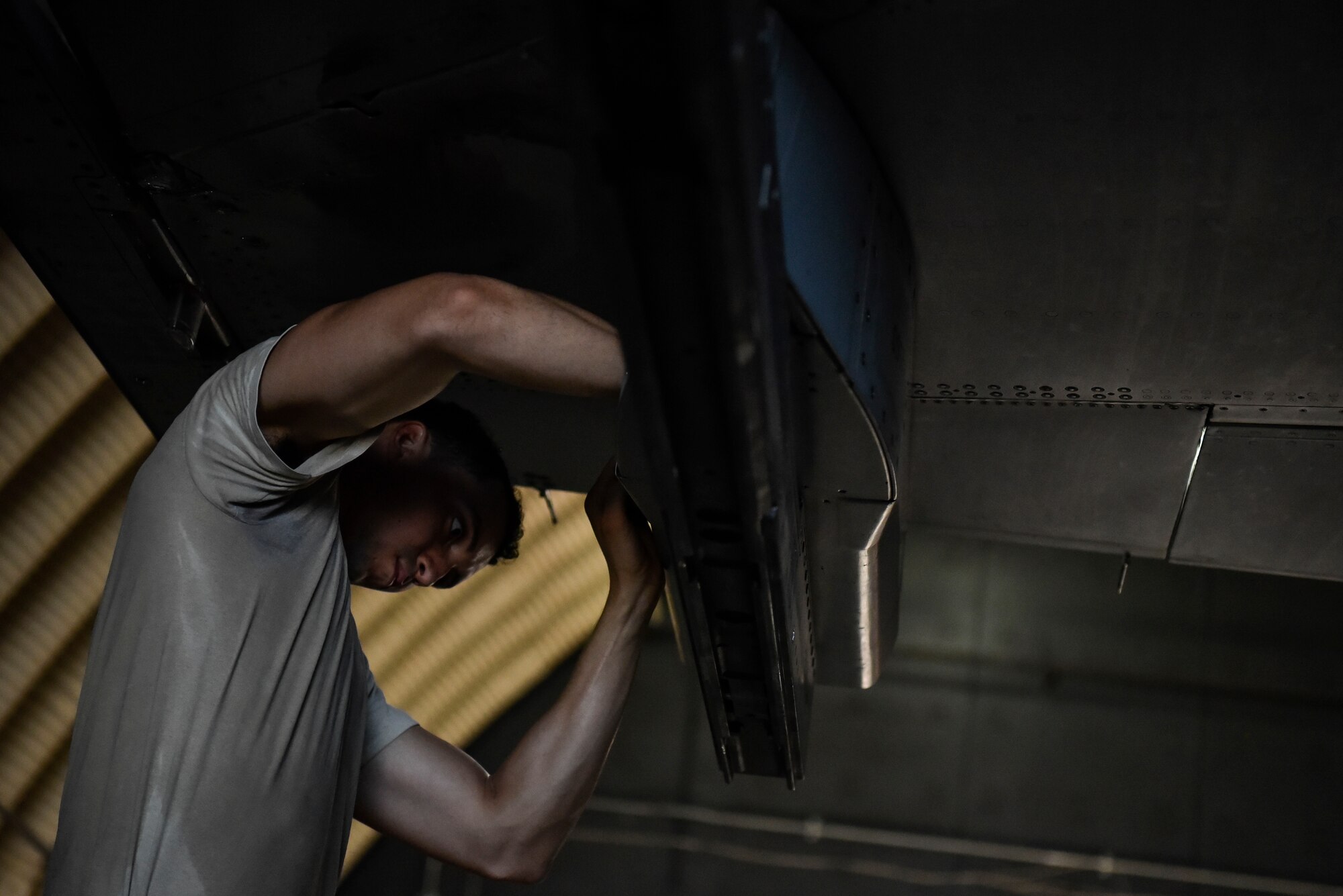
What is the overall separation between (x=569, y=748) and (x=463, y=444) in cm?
94

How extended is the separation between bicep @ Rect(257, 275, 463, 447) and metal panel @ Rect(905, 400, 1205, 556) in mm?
2490

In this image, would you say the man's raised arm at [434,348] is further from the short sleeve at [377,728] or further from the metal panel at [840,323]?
the short sleeve at [377,728]

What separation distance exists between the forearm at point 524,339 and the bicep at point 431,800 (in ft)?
5.11

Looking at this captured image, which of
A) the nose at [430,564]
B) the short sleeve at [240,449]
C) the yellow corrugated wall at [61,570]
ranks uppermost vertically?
the short sleeve at [240,449]

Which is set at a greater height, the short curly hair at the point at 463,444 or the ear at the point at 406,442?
the ear at the point at 406,442

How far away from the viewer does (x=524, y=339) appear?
239 centimetres

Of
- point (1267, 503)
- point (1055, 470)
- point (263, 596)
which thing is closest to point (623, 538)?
point (263, 596)

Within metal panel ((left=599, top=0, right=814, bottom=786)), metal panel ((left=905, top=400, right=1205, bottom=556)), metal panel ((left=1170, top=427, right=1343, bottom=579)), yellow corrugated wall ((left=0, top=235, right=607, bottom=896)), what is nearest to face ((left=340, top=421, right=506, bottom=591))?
metal panel ((left=599, top=0, right=814, bottom=786))

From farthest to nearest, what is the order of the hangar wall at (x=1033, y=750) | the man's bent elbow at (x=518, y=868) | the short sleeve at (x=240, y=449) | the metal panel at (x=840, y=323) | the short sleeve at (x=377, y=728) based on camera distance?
the hangar wall at (x=1033, y=750) → the short sleeve at (x=377, y=728) → the man's bent elbow at (x=518, y=868) → the metal panel at (x=840, y=323) → the short sleeve at (x=240, y=449)

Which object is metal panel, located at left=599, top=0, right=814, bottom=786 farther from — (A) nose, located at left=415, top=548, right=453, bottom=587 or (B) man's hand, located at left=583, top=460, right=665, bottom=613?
(A) nose, located at left=415, top=548, right=453, bottom=587

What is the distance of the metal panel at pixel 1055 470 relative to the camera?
436 centimetres

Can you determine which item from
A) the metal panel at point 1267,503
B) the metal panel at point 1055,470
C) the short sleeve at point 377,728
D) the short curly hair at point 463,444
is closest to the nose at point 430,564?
the short curly hair at point 463,444

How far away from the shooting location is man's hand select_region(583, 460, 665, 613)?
2.99m

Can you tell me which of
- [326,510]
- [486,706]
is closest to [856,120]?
[326,510]
